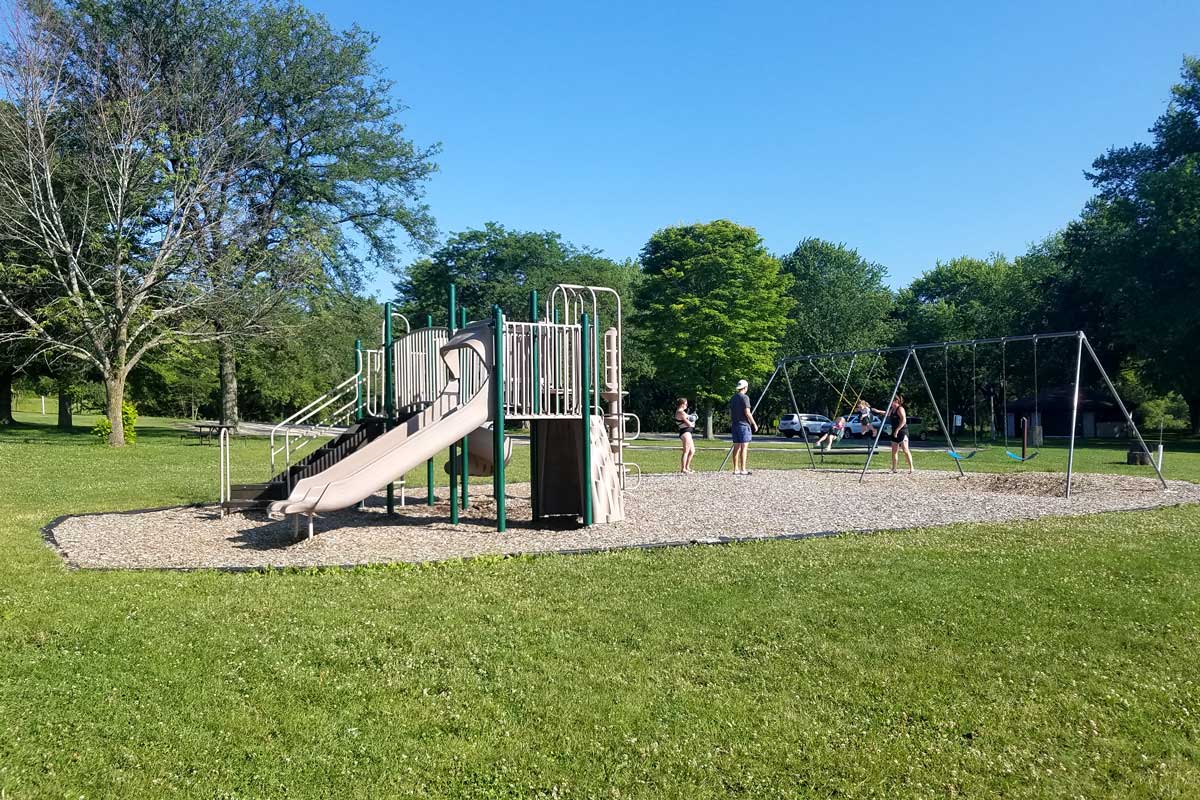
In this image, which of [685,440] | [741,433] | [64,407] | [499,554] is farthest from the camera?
[64,407]

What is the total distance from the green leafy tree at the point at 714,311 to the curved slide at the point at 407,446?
33.1 metres

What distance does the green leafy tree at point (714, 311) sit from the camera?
147ft

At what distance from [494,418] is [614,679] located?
578 cm

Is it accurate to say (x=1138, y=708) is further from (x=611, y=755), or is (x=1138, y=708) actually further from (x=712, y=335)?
(x=712, y=335)

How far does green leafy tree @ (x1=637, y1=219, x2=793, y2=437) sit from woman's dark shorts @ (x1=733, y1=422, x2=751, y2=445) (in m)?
25.3

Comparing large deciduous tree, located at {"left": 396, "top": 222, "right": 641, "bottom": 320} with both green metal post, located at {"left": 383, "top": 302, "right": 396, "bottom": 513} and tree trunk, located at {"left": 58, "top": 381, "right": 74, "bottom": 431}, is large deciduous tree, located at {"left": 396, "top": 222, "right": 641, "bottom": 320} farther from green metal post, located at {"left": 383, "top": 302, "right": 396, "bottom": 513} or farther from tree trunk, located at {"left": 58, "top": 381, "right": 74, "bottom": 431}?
green metal post, located at {"left": 383, "top": 302, "right": 396, "bottom": 513}

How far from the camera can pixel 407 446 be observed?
984 centimetres

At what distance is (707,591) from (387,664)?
271 cm

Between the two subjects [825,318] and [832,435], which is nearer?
[832,435]

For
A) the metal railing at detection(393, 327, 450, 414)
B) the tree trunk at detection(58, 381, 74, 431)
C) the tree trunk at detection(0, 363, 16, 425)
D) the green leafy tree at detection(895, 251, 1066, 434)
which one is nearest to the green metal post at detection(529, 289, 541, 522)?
the metal railing at detection(393, 327, 450, 414)

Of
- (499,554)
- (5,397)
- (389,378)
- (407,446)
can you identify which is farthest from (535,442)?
(5,397)

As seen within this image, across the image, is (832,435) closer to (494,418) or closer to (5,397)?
(494,418)

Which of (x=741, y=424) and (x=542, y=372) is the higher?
(x=542, y=372)

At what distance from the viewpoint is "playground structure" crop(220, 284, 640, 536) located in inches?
394
